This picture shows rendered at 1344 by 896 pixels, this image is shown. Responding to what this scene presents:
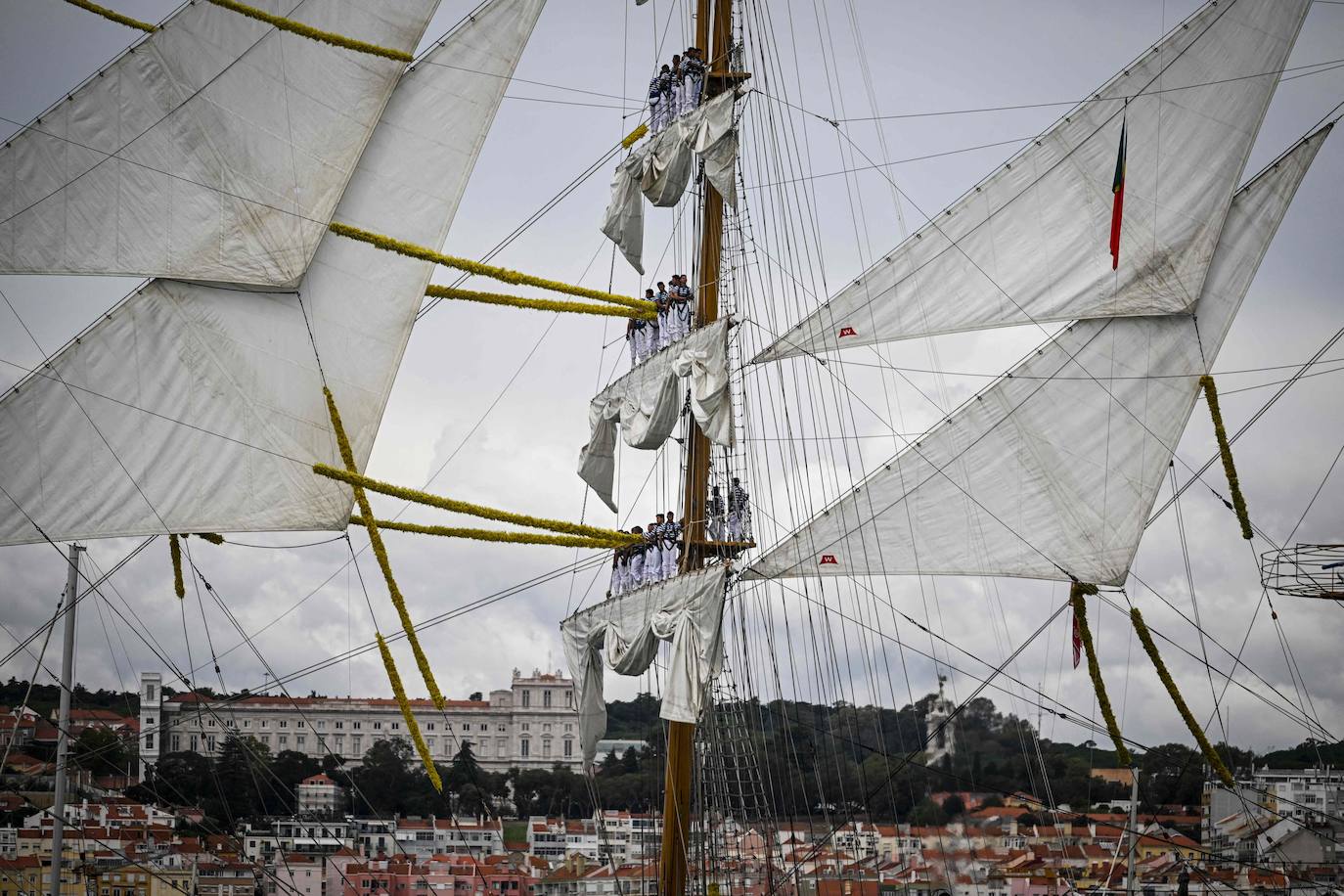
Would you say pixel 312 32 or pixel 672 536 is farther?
pixel 672 536

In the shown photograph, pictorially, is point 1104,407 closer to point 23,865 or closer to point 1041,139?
point 1041,139

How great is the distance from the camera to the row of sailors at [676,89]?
2017cm

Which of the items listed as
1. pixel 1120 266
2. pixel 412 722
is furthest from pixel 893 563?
pixel 412 722

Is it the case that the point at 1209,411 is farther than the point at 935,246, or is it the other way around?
the point at 935,246

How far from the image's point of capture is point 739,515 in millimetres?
19375

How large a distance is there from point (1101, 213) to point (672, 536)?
677 cm

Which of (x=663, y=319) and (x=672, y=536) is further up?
(x=663, y=319)

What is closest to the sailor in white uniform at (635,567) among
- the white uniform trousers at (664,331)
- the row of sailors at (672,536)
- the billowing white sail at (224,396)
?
the row of sailors at (672,536)

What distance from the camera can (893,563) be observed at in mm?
20406

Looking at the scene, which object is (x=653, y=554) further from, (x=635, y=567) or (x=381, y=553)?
(x=381, y=553)

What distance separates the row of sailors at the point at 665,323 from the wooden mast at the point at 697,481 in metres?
0.18

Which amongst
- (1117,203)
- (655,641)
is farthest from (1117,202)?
(655,641)

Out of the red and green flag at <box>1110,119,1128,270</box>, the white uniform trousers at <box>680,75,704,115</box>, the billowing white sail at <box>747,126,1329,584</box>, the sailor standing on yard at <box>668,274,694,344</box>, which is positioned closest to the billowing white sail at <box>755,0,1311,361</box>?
the red and green flag at <box>1110,119,1128,270</box>

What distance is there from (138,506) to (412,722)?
151 inches
